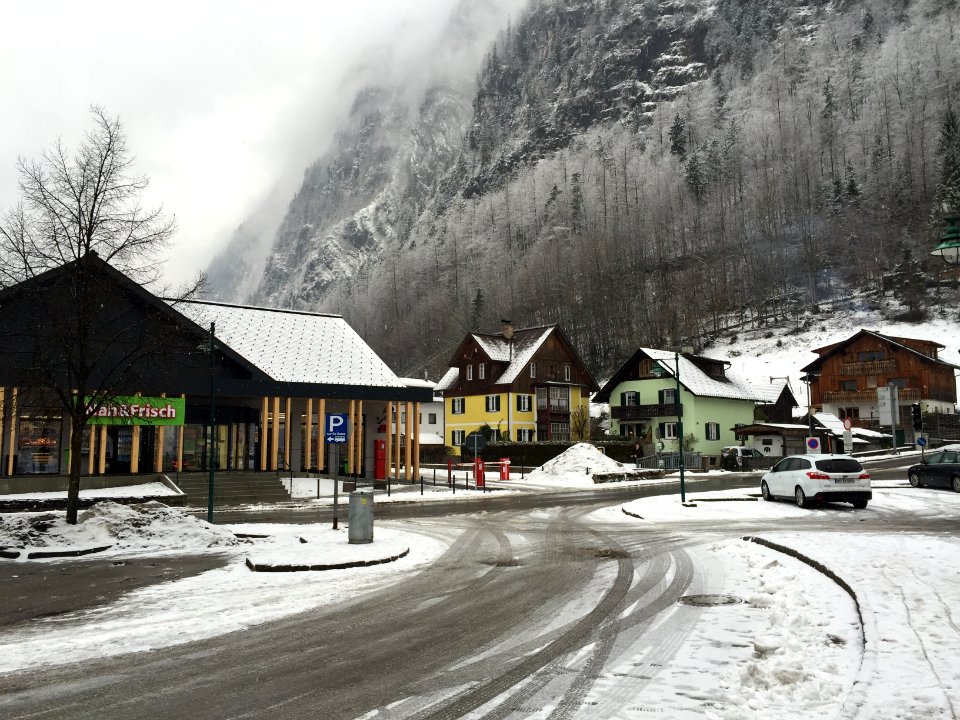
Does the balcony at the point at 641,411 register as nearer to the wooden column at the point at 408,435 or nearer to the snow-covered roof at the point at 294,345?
the wooden column at the point at 408,435

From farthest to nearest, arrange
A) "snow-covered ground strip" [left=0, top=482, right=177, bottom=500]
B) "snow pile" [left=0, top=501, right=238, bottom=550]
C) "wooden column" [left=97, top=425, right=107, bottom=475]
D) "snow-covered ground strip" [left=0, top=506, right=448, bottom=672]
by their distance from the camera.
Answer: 1. "wooden column" [left=97, top=425, right=107, bottom=475]
2. "snow-covered ground strip" [left=0, top=482, right=177, bottom=500]
3. "snow pile" [left=0, top=501, right=238, bottom=550]
4. "snow-covered ground strip" [left=0, top=506, right=448, bottom=672]

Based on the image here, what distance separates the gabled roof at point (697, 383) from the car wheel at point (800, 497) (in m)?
35.9

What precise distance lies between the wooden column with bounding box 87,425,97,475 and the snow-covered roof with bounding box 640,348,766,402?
43.5m

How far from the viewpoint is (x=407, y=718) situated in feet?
17.4

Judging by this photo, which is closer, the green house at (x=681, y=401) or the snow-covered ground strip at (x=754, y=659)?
the snow-covered ground strip at (x=754, y=659)

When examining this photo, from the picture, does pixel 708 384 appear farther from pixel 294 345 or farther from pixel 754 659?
pixel 754 659

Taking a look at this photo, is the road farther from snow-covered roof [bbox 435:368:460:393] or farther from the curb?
snow-covered roof [bbox 435:368:460:393]

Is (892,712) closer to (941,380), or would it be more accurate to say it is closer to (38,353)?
(38,353)

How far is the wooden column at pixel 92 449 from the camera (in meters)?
30.8

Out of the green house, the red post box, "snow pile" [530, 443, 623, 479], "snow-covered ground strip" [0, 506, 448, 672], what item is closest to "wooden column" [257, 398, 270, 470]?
the red post box

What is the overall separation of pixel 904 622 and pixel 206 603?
8.57 m

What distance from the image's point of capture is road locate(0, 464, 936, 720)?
18.4ft

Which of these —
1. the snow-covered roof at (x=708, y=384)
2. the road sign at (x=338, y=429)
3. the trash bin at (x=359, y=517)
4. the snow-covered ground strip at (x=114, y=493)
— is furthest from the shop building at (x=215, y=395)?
the snow-covered roof at (x=708, y=384)

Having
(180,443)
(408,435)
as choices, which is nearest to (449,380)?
(408,435)
